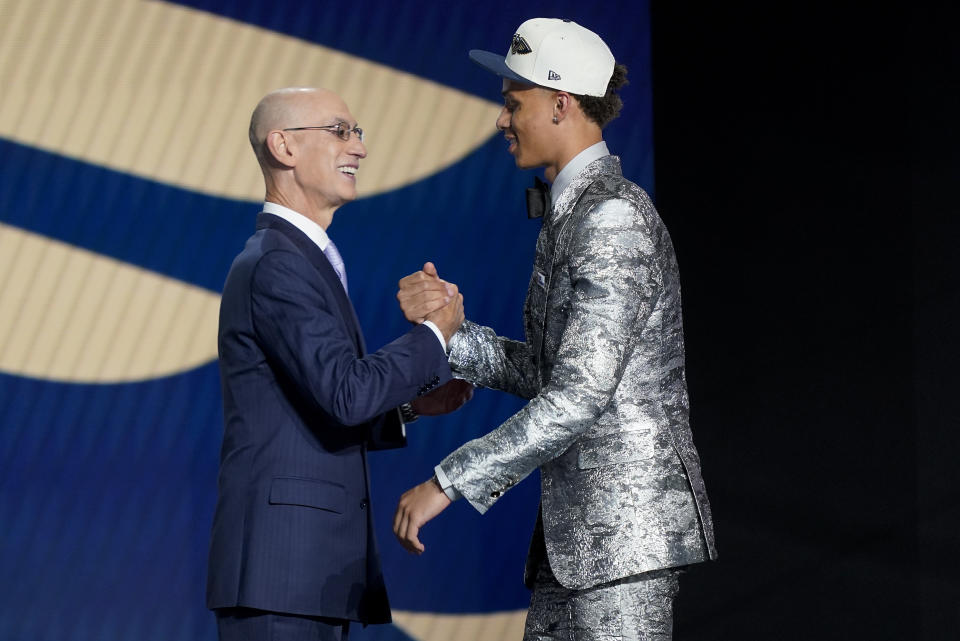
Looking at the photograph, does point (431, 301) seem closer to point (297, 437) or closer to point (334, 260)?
point (334, 260)

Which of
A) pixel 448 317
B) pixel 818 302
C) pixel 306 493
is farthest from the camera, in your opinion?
pixel 818 302

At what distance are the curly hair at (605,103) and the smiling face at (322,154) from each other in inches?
19.0

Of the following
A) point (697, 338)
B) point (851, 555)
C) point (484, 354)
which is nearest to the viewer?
point (484, 354)

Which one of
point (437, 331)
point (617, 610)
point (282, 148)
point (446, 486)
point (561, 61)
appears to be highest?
point (561, 61)

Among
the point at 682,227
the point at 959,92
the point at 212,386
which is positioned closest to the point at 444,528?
the point at 212,386

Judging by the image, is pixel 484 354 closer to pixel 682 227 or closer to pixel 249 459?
pixel 249 459

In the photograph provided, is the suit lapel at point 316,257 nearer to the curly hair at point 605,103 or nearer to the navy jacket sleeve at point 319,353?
the navy jacket sleeve at point 319,353

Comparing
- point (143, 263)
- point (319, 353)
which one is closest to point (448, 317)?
point (319, 353)

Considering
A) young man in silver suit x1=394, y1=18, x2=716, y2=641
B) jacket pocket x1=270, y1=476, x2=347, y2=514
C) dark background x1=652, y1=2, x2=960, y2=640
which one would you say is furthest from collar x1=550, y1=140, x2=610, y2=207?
dark background x1=652, y1=2, x2=960, y2=640

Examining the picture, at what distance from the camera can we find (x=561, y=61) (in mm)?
2215

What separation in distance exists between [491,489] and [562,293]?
0.38m

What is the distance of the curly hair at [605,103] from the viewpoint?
7.32 feet

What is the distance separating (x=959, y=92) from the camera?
10.3 ft

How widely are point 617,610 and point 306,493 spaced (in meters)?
0.59
